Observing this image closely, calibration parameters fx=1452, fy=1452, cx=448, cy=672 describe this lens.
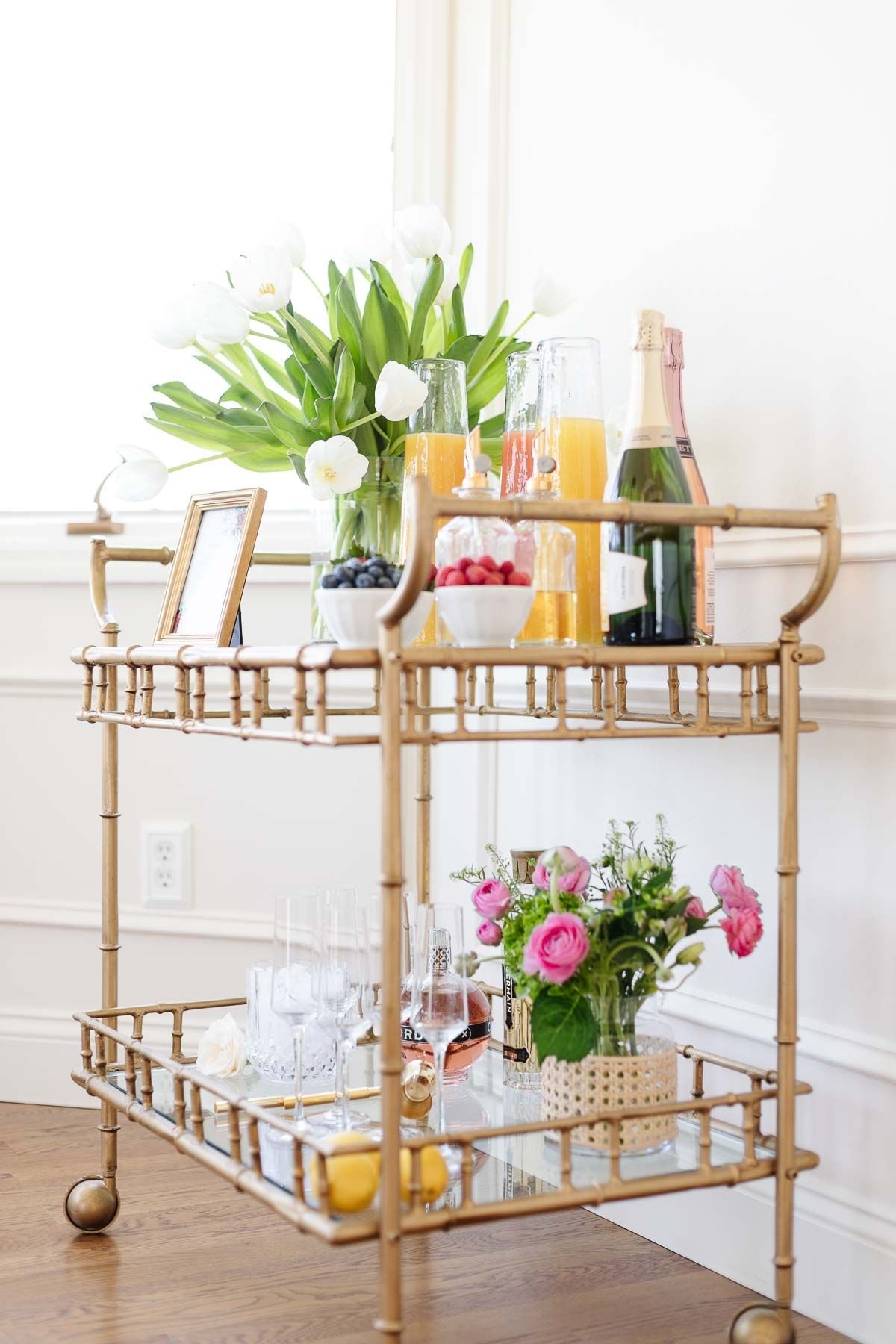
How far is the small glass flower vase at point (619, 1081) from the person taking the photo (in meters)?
1.27

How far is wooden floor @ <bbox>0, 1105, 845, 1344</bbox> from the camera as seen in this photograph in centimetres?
139

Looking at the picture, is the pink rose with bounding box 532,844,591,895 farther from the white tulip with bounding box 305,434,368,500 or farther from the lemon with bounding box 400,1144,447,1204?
the white tulip with bounding box 305,434,368,500

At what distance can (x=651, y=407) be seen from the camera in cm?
134

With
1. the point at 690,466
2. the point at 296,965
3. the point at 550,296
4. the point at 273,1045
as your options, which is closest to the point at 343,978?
the point at 296,965

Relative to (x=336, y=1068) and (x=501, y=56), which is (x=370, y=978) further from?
(x=501, y=56)

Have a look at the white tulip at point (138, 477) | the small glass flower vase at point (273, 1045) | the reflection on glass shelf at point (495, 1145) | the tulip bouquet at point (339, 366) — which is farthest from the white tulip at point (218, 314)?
the reflection on glass shelf at point (495, 1145)

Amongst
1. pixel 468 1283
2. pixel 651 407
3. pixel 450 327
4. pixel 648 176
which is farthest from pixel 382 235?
pixel 468 1283

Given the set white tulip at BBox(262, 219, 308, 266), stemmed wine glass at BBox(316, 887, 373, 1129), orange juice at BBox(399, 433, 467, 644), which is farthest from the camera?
white tulip at BBox(262, 219, 308, 266)

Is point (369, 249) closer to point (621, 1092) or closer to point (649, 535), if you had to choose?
point (649, 535)

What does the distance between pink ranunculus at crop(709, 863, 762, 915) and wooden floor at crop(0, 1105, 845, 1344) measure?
419mm

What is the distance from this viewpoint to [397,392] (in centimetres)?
138

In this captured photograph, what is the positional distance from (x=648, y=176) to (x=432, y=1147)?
109cm

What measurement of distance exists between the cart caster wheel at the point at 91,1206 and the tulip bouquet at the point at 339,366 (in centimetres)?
76

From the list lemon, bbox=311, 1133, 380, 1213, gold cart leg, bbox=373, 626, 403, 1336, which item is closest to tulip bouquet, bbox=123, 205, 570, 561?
gold cart leg, bbox=373, 626, 403, 1336
